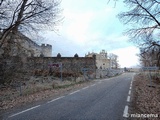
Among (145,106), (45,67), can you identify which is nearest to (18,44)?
(145,106)

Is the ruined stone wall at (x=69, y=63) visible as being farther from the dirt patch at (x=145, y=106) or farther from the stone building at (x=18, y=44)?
the dirt patch at (x=145, y=106)

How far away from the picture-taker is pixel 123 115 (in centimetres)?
713

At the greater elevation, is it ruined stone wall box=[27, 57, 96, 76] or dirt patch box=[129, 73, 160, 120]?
ruined stone wall box=[27, 57, 96, 76]

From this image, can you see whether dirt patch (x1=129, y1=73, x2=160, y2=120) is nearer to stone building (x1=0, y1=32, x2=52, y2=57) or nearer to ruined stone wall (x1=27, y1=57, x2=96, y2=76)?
stone building (x1=0, y1=32, x2=52, y2=57)

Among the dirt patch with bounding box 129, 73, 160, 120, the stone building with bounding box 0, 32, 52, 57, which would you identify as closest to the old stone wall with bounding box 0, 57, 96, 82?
the stone building with bounding box 0, 32, 52, 57

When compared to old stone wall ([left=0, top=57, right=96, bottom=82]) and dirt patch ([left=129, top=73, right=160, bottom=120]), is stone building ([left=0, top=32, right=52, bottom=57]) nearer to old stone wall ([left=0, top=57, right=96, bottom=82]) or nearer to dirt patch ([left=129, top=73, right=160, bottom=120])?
old stone wall ([left=0, top=57, right=96, bottom=82])

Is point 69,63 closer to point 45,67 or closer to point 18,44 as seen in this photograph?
point 45,67

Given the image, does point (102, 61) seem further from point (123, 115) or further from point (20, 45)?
point (123, 115)

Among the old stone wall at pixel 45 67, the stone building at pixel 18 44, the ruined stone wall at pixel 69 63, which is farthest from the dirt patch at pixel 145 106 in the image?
the ruined stone wall at pixel 69 63

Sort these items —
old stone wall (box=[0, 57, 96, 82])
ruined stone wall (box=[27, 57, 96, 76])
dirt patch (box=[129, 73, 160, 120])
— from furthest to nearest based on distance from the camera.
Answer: ruined stone wall (box=[27, 57, 96, 76]), old stone wall (box=[0, 57, 96, 82]), dirt patch (box=[129, 73, 160, 120])

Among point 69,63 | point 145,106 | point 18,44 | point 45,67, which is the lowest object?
point 145,106

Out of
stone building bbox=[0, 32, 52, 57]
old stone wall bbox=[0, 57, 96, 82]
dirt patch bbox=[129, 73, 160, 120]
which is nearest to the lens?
dirt patch bbox=[129, 73, 160, 120]

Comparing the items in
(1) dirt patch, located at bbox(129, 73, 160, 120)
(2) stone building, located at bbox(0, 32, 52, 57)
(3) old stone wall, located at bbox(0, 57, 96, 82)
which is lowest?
(1) dirt patch, located at bbox(129, 73, 160, 120)

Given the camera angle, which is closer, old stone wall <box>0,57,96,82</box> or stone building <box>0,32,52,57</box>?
old stone wall <box>0,57,96,82</box>
